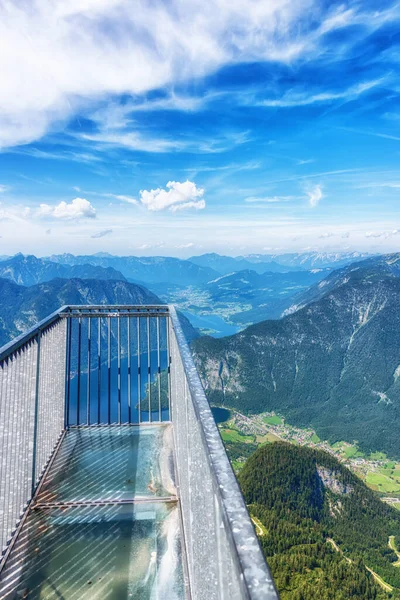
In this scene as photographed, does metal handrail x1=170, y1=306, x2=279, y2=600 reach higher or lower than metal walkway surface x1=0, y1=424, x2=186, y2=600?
higher

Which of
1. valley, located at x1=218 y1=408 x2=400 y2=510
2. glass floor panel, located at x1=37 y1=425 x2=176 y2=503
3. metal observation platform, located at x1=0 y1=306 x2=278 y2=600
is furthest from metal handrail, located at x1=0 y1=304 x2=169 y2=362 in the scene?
valley, located at x1=218 y1=408 x2=400 y2=510

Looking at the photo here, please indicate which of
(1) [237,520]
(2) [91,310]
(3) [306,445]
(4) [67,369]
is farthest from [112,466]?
(3) [306,445]

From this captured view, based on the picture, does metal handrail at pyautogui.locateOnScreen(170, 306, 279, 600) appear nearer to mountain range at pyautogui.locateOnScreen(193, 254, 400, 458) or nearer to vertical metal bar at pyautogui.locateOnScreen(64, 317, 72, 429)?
vertical metal bar at pyautogui.locateOnScreen(64, 317, 72, 429)

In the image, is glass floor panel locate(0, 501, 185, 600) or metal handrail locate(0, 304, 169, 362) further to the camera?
metal handrail locate(0, 304, 169, 362)

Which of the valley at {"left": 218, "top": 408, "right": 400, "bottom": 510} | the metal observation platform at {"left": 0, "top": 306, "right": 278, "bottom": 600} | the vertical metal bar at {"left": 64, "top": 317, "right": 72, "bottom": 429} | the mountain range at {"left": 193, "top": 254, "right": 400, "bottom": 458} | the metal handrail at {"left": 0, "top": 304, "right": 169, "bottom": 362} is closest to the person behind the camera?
the metal observation platform at {"left": 0, "top": 306, "right": 278, "bottom": 600}

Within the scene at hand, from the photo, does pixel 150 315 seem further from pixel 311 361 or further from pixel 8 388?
pixel 311 361

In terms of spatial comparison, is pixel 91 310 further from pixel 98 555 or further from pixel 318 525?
pixel 318 525
